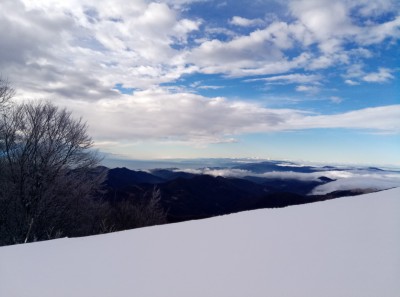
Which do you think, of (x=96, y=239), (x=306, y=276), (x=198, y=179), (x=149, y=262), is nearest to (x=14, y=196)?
(x=96, y=239)

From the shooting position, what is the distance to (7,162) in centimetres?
1662

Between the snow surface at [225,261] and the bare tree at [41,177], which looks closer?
the snow surface at [225,261]

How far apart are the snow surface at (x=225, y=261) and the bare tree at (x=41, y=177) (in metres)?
14.5

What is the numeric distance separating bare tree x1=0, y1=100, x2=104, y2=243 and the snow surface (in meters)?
14.5

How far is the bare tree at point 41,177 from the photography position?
1605cm

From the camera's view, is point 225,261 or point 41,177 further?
point 41,177

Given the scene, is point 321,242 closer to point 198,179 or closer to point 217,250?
point 217,250

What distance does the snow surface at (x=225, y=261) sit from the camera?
1.89m

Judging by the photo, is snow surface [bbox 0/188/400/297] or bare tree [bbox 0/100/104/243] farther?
bare tree [bbox 0/100/104/243]

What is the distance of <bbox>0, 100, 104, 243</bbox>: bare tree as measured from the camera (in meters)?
A: 16.0

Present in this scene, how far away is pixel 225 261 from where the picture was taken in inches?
93.6

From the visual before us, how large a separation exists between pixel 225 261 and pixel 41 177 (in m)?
16.8

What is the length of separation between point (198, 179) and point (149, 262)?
382 ft

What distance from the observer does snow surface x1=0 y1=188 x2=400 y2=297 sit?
189 centimetres
